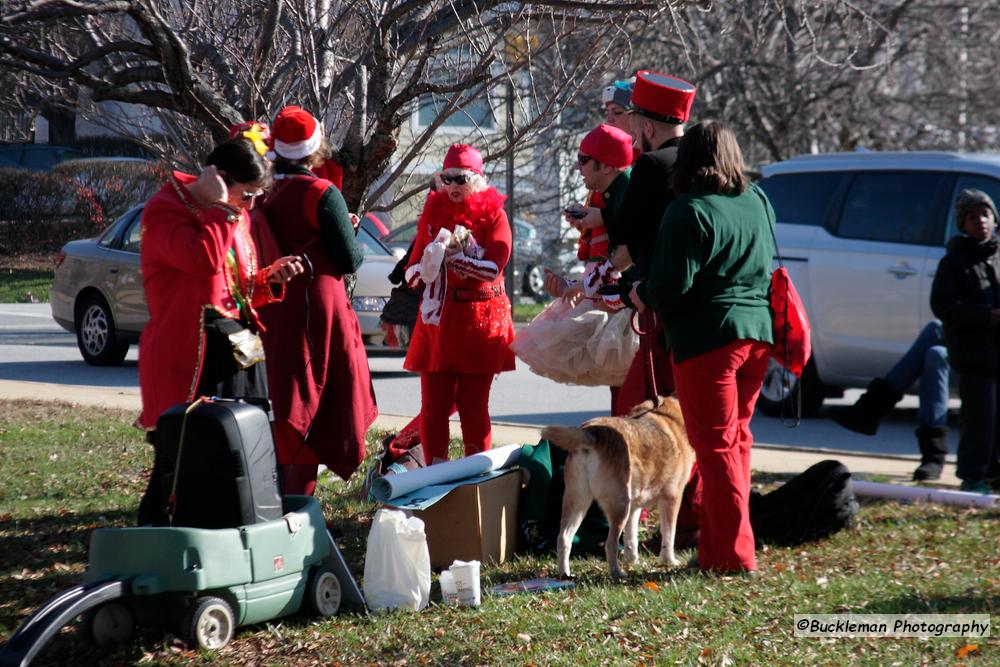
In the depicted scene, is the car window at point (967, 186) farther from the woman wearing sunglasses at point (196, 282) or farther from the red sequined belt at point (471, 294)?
the woman wearing sunglasses at point (196, 282)

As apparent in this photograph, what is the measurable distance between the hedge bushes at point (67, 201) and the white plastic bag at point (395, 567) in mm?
Answer: 17001

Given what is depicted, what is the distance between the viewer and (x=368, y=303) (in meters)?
12.6

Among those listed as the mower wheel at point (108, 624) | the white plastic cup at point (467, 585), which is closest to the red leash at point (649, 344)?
the white plastic cup at point (467, 585)

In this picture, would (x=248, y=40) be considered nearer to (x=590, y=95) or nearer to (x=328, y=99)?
(x=328, y=99)

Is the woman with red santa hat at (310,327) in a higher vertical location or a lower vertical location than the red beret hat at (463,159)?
lower

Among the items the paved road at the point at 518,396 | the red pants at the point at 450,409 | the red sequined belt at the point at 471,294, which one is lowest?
the paved road at the point at 518,396

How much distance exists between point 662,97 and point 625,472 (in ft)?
5.68

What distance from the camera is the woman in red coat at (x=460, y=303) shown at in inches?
250

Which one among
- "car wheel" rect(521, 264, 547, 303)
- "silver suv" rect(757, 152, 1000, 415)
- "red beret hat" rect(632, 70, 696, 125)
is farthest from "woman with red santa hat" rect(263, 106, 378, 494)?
"car wheel" rect(521, 264, 547, 303)

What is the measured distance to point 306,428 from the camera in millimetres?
5504

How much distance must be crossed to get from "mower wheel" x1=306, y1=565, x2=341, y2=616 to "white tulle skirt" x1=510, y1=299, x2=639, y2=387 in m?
1.85

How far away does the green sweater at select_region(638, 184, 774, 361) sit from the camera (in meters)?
4.95

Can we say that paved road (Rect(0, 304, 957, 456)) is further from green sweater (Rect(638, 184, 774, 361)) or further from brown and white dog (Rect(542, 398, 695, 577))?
green sweater (Rect(638, 184, 774, 361))

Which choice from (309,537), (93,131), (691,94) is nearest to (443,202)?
(691,94)
